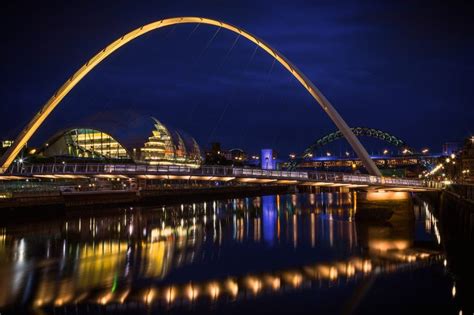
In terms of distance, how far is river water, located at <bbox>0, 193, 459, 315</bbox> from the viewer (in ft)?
67.0

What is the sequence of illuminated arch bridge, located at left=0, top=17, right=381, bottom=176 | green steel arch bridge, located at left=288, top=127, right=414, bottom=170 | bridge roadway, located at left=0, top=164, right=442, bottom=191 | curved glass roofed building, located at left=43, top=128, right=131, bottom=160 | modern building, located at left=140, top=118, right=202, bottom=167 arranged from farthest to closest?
green steel arch bridge, located at left=288, top=127, right=414, bottom=170 → modern building, located at left=140, top=118, right=202, bottom=167 → curved glass roofed building, located at left=43, top=128, right=131, bottom=160 → illuminated arch bridge, located at left=0, top=17, right=381, bottom=176 → bridge roadway, located at left=0, top=164, right=442, bottom=191

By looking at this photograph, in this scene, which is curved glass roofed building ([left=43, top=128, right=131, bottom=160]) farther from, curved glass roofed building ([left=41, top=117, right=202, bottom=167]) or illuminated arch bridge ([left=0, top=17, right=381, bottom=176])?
illuminated arch bridge ([left=0, top=17, right=381, bottom=176])

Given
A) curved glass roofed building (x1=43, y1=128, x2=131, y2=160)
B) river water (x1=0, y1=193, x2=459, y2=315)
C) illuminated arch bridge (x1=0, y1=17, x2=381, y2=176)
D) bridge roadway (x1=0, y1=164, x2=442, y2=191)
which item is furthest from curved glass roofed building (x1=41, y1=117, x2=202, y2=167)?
bridge roadway (x1=0, y1=164, x2=442, y2=191)

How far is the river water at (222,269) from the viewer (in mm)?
20422

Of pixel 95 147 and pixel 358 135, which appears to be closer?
pixel 95 147

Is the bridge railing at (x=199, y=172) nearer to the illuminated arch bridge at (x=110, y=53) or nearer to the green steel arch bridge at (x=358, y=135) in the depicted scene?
the illuminated arch bridge at (x=110, y=53)

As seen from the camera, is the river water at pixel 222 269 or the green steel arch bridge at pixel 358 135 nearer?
the river water at pixel 222 269

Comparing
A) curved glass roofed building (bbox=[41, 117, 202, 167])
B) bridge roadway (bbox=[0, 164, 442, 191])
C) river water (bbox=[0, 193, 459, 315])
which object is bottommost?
river water (bbox=[0, 193, 459, 315])

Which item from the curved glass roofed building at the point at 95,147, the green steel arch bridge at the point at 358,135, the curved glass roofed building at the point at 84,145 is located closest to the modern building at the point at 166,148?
the curved glass roofed building at the point at 95,147

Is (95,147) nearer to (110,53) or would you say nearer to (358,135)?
(110,53)

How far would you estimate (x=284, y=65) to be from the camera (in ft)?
145

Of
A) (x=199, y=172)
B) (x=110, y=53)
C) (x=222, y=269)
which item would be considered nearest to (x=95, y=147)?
(x=110, y=53)

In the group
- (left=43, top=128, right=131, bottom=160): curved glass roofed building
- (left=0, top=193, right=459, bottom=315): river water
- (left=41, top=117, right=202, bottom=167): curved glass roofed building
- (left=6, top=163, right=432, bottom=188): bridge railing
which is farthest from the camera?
(left=43, top=128, right=131, bottom=160): curved glass roofed building

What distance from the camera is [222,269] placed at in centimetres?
2700
